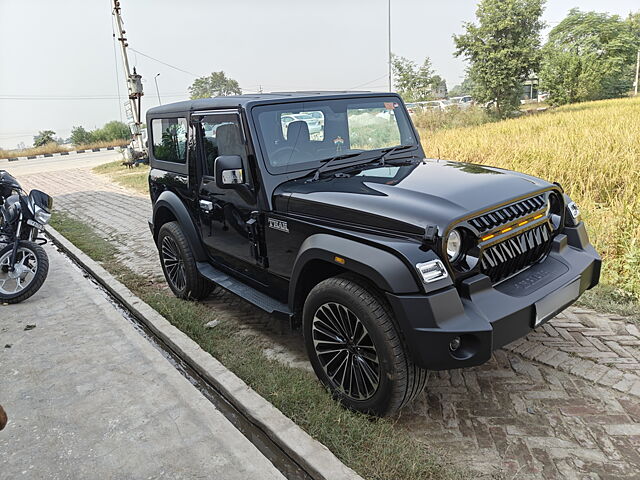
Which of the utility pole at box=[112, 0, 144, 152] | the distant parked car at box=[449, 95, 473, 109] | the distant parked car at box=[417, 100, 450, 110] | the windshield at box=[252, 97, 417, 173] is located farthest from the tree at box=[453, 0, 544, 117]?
the windshield at box=[252, 97, 417, 173]

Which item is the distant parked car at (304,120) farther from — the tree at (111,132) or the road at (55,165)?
the tree at (111,132)

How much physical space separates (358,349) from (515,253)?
109 cm

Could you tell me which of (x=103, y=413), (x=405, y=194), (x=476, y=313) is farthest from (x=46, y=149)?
(x=476, y=313)

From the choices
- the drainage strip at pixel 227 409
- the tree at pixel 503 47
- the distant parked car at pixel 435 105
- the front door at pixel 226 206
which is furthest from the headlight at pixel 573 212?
the tree at pixel 503 47

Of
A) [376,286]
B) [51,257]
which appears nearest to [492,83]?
[51,257]

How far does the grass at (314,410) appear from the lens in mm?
2482

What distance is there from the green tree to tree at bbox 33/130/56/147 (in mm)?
1664

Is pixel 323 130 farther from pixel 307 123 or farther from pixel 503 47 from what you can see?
pixel 503 47

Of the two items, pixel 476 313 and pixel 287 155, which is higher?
pixel 287 155

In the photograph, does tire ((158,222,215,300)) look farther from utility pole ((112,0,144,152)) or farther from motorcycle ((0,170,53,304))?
utility pole ((112,0,144,152))

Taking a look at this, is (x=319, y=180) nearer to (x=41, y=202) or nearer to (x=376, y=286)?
(x=376, y=286)

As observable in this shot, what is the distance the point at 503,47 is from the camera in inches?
1141

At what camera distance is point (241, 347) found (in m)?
3.93

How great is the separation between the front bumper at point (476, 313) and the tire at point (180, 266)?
2611 millimetres
